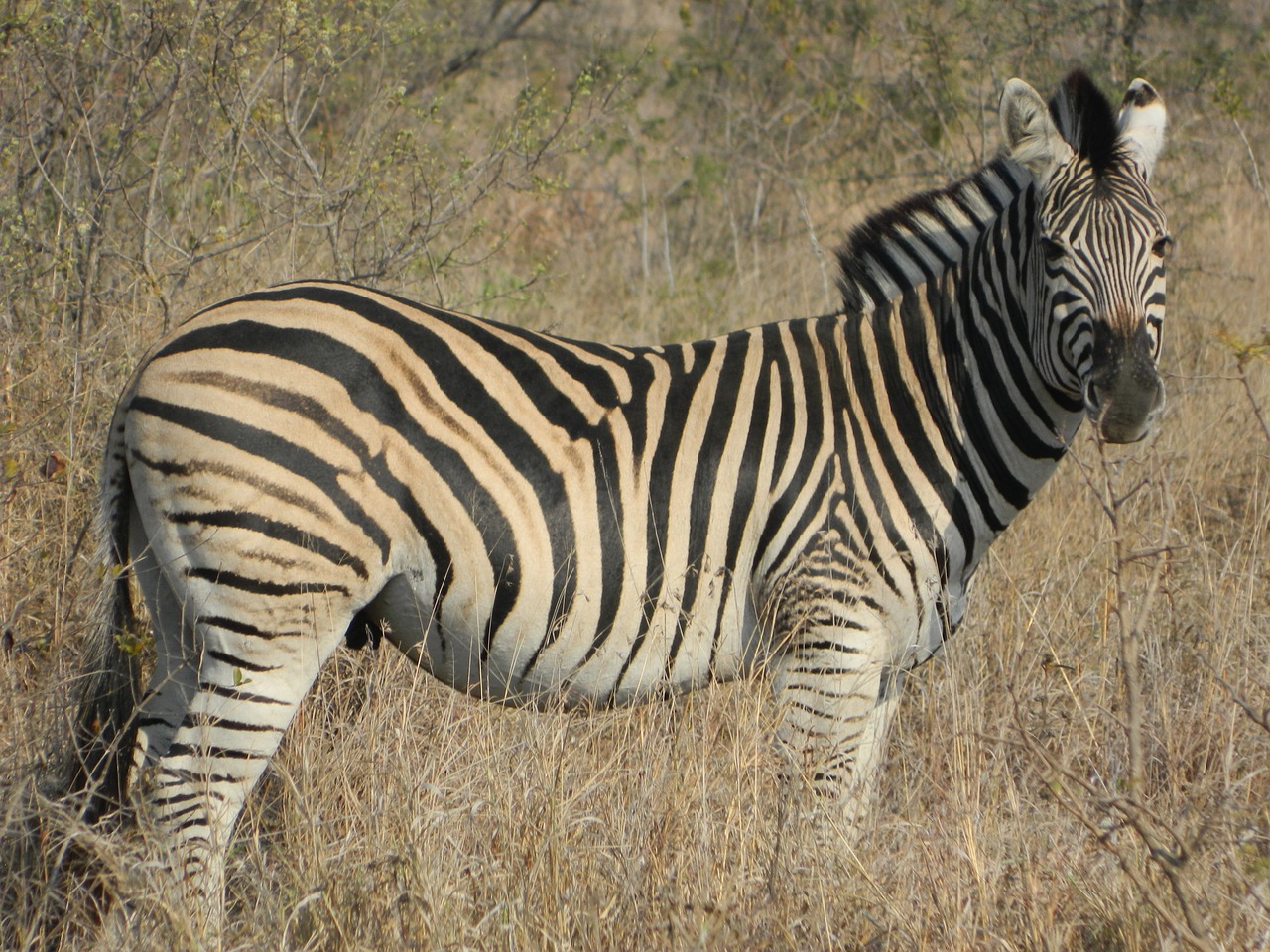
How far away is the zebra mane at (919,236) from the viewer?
396 centimetres

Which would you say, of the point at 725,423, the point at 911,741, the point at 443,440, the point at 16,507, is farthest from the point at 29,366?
the point at 911,741

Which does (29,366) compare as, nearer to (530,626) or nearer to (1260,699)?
(530,626)

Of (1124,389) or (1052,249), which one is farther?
(1052,249)

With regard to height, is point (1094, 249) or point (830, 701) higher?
point (1094, 249)

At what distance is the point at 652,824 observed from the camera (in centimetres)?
A: 327

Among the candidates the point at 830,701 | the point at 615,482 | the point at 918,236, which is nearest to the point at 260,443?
the point at 615,482

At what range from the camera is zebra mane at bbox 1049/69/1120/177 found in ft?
11.8

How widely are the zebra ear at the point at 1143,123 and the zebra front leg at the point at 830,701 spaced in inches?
62.8

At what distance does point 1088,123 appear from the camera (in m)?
3.60

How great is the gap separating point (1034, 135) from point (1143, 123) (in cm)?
39

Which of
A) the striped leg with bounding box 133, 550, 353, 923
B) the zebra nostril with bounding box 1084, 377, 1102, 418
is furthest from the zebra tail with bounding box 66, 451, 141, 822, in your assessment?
the zebra nostril with bounding box 1084, 377, 1102, 418

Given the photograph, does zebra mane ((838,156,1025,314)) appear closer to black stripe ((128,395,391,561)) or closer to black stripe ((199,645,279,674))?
black stripe ((128,395,391,561))

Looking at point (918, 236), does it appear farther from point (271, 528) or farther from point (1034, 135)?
point (271, 528)

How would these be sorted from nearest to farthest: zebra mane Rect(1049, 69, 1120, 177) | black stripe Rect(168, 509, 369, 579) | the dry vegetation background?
the dry vegetation background
black stripe Rect(168, 509, 369, 579)
zebra mane Rect(1049, 69, 1120, 177)
